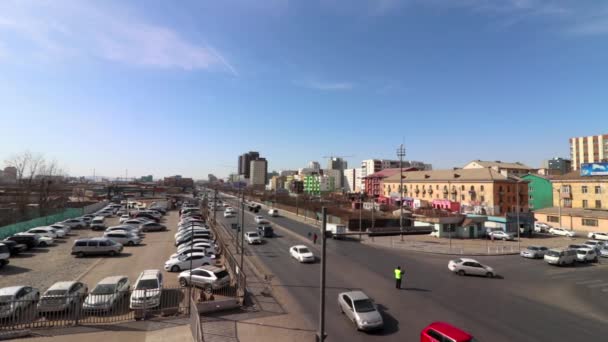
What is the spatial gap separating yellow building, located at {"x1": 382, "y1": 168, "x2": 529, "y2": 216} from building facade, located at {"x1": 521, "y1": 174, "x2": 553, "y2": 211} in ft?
25.5

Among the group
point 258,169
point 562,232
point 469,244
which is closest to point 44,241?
point 258,169

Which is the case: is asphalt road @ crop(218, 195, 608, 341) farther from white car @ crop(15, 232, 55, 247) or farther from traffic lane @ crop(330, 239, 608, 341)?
white car @ crop(15, 232, 55, 247)

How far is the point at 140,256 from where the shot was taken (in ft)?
100

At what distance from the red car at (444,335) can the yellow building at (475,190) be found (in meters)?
53.1

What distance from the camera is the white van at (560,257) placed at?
98.3 feet

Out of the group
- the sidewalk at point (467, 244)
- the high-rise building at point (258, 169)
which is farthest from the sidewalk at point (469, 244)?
the high-rise building at point (258, 169)

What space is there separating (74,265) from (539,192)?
290ft

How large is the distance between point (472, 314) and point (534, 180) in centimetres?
7231

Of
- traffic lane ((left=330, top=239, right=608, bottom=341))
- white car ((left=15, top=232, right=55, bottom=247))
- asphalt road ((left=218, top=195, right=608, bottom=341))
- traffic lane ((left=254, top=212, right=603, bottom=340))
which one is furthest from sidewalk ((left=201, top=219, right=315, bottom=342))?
white car ((left=15, top=232, right=55, bottom=247))

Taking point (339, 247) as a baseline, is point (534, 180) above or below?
above

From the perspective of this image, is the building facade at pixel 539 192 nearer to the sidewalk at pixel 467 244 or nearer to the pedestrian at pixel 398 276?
the sidewalk at pixel 467 244

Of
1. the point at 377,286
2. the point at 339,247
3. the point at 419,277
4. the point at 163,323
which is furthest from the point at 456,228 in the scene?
the point at 163,323

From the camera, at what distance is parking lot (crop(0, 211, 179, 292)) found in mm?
22469

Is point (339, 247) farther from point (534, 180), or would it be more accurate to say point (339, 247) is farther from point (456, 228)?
point (534, 180)
